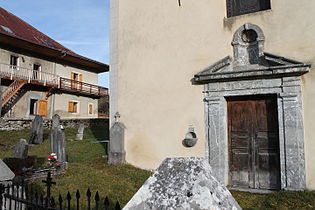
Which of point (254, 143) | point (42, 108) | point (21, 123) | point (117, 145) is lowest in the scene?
point (117, 145)

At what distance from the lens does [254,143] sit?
6.54 meters

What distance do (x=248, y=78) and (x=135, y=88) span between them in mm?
3322

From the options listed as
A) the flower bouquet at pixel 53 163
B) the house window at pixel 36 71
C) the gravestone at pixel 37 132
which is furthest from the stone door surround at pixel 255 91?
the house window at pixel 36 71

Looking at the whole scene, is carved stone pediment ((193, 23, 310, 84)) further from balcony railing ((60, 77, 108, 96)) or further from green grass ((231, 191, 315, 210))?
balcony railing ((60, 77, 108, 96))

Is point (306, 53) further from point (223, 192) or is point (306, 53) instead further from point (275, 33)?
point (223, 192)

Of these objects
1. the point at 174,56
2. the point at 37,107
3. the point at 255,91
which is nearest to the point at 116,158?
the point at 174,56

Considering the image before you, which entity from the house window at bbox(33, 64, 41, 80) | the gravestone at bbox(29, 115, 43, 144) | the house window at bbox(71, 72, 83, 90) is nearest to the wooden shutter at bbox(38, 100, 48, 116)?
the house window at bbox(33, 64, 41, 80)

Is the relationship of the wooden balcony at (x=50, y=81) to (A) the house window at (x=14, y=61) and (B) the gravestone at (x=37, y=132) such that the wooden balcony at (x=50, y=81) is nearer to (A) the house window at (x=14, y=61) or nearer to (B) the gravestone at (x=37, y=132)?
(A) the house window at (x=14, y=61)

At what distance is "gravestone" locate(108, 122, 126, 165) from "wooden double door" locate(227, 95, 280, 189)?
3187 mm

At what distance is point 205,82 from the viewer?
7.11 meters

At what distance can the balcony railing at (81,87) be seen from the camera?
70.3 feet

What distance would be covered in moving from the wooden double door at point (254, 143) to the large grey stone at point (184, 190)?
5067 millimetres

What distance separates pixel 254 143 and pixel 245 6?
3.63m

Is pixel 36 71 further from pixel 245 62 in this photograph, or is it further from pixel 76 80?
pixel 245 62
